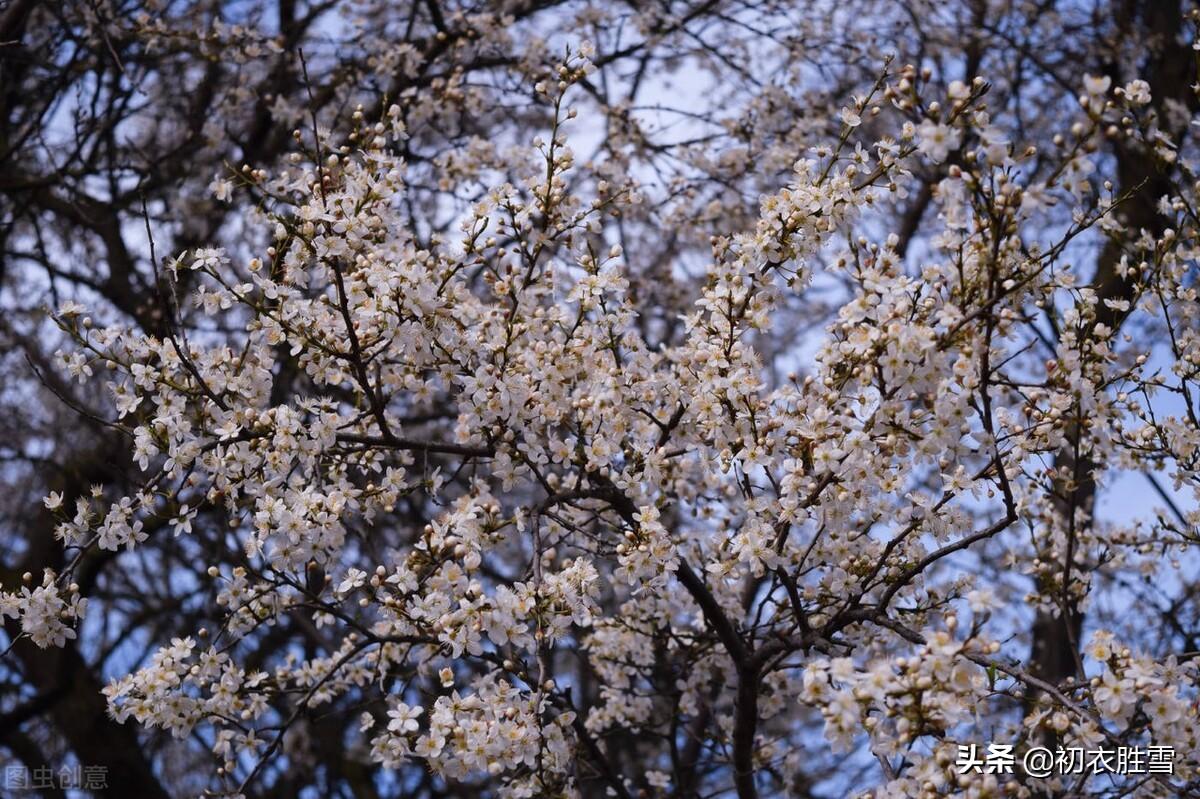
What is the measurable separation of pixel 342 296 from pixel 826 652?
5.73 feet

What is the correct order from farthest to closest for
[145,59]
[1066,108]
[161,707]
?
[1066,108] → [145,59] → [161,707]

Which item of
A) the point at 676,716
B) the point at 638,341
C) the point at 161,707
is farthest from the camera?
the point at 676,716

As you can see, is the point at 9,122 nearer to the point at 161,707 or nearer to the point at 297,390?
the point at 297,390

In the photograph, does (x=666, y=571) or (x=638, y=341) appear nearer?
(x=666, y=571)

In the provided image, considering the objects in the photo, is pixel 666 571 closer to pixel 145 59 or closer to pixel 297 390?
pixel 297 390

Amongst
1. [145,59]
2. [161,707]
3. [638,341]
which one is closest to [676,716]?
[638,341]

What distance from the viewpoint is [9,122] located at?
7129 mm

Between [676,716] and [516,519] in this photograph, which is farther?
[676,716]

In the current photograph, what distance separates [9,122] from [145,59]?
5.40 feet

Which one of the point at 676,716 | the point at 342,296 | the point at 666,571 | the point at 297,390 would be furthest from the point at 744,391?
the point at 297,390

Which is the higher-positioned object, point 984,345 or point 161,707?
point 984,345

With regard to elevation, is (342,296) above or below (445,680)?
above

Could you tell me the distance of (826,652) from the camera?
3.18 m

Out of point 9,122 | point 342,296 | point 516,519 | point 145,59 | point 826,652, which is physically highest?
point 9,122
